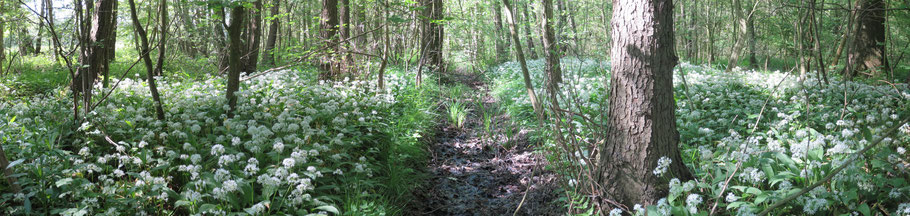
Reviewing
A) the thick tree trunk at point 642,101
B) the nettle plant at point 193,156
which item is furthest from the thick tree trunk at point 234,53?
the thick tree trunk at point 642,101

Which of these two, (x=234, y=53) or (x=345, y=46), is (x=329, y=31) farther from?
(x=234, y=53)

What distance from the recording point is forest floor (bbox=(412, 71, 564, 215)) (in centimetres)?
399

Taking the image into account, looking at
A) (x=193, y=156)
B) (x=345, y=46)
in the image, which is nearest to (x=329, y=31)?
(x=345, y=46)

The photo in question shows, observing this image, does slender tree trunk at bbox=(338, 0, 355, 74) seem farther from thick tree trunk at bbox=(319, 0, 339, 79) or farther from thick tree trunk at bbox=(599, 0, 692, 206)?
thick tree trunk at bbox=(599, 0, 692, 206)

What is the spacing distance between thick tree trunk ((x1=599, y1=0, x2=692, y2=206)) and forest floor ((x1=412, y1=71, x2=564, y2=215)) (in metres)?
0.61

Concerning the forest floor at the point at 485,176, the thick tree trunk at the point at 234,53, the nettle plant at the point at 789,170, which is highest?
the thick tree trunk at the point at 234,53

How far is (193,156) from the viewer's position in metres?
3.06

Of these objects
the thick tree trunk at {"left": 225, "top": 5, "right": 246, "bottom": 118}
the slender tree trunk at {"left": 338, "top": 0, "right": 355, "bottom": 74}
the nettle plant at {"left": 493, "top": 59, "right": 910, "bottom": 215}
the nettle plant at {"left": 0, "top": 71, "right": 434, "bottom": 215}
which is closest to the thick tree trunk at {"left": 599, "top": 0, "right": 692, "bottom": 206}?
the nettle plant at {"left": 493, "top": 59, "right": 910, "bottom": 215}

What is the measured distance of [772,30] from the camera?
13.9 metres

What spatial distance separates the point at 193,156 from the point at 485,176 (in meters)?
2.84

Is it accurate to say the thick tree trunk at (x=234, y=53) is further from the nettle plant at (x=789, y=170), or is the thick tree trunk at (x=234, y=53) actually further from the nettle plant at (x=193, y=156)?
Result: the nettle plant at (x=789, y=170)

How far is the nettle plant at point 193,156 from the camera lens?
2.72m

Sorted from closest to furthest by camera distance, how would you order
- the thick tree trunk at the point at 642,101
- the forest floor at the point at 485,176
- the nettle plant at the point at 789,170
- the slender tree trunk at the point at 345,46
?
the nettle plant at the point at 789,170 < the thick tree trunk at the point at 642,101 < the forest floor at the point at 485,176 < the slender tree trunk at the point at 345,46

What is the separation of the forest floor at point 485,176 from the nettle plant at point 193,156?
69 cm
